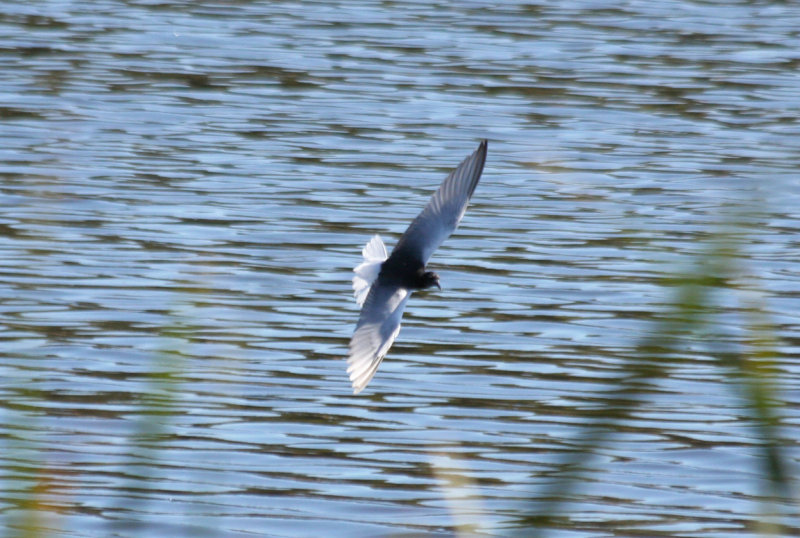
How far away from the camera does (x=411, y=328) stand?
7699 mm

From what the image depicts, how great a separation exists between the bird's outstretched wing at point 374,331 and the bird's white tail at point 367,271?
0.10m

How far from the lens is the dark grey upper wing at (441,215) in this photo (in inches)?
236

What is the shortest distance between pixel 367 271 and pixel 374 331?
62 centimetres

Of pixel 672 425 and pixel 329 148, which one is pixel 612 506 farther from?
pixel 329 148

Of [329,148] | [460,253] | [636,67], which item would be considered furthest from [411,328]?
[636,67]

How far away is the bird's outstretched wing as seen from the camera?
17.3 ft

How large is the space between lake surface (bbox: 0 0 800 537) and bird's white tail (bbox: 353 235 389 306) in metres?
0.57

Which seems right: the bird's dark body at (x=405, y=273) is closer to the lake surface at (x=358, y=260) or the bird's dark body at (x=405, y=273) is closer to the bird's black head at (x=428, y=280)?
the bird's black head at (x=428, y=280)

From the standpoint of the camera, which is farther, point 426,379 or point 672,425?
point 426,379

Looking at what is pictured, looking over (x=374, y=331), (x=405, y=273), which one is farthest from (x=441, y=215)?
(x=374, y=331)

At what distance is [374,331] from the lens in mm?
5441

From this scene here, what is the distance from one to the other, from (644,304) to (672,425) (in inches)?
73.4

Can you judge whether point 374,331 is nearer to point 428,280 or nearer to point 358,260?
point 428,280

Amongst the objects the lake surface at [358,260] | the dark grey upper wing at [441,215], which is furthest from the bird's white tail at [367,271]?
the lake surface at [358,260]
